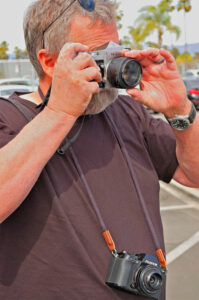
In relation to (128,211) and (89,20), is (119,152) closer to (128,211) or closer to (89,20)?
(128,211)

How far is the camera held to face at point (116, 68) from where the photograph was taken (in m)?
1.37

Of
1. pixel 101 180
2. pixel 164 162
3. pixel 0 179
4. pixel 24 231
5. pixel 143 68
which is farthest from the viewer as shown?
pixel 164 162

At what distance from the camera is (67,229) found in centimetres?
134

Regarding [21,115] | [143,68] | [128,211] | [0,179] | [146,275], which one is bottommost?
[146,275]

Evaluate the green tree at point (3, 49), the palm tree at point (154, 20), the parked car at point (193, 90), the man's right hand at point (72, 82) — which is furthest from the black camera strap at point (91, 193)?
the green tree at point (3, 49)

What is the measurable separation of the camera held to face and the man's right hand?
13 cm

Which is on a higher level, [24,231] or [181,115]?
[181,115]

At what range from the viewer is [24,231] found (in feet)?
4.41

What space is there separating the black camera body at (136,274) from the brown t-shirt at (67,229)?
0.11 feet

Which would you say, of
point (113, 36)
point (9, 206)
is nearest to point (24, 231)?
point (9, 206)

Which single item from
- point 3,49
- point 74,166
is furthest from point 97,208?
point 3,49

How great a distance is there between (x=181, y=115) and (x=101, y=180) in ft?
1.32

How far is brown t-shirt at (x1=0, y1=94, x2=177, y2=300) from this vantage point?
1.34 meters

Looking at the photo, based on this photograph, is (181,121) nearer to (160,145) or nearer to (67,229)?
(160,145)
